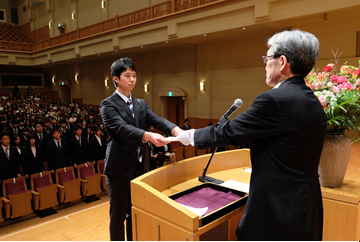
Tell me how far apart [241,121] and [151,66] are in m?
9.82

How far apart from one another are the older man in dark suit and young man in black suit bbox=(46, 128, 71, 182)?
14.6 ft

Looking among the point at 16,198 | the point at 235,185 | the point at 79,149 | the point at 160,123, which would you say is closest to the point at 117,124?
the point at 160,123

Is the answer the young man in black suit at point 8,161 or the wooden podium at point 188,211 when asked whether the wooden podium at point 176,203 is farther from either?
the young man in black suit at point 8,161

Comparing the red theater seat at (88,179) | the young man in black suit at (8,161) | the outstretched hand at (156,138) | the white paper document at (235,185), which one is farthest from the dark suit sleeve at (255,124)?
the young man in black suit at (8,161)

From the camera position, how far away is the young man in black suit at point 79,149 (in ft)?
17.2

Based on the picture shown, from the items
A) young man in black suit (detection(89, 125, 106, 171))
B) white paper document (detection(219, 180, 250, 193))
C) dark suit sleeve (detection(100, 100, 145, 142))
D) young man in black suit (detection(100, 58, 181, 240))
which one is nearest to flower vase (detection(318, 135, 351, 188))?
white paper document (detection(219, 180, 250, 193))

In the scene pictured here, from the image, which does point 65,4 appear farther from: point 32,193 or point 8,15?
point 32,193

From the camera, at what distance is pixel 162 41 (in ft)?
26.0

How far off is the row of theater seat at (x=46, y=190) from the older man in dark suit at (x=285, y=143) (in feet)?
12.6

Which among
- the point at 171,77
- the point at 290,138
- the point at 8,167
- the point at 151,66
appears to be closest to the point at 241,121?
the point at 290,138

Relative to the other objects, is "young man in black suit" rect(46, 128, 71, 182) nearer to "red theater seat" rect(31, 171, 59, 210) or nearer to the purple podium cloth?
"red theater seat" rect(31, 171, 59, 210)

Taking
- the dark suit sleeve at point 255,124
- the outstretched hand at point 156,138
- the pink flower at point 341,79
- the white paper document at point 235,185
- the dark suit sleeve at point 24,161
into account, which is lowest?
the dark suit sleeve at point 24,161

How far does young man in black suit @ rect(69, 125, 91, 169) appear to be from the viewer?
525 centimetres

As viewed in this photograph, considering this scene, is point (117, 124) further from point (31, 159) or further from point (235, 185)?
point (31, 159)
